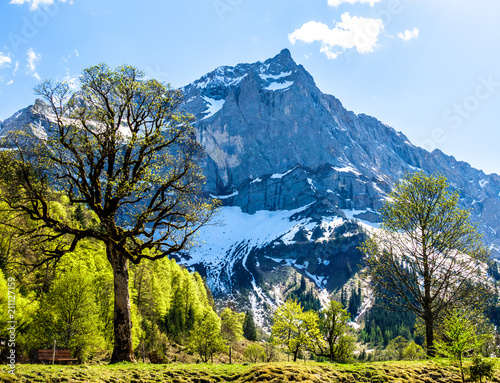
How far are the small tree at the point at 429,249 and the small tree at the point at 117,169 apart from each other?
13697 mm

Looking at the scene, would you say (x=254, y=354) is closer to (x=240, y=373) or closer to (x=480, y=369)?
(x=240, y=373)

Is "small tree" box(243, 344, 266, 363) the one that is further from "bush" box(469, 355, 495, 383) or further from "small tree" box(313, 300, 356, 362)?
"bush" box(469, 355, 495, 383)

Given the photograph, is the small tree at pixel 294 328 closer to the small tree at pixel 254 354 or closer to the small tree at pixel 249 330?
the small tree at pixel 254 354

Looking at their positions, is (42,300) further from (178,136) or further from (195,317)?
(195,317)

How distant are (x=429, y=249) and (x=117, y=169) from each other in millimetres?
20369

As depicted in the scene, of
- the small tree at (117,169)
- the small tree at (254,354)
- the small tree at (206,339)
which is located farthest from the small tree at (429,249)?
the small tree at (254,354)

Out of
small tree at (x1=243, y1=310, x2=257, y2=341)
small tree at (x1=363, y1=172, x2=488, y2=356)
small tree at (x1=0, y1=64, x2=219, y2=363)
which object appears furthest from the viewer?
small tree at (x1=243, y1=310, x2=257, y2=341)

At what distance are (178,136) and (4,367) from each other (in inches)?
484

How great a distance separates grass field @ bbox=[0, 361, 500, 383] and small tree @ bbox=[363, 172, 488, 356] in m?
7.67

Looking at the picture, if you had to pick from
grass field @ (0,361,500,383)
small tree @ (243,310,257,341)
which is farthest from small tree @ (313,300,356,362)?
small tree @ (243,310,257,341)

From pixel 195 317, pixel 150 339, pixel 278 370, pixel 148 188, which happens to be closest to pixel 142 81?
pixel 148 188

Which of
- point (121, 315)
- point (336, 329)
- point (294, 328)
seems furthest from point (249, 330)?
point (121, 315)

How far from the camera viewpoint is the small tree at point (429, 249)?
2119 cm

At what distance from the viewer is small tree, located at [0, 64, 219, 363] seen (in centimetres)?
1552
